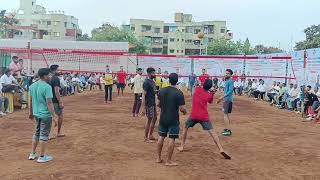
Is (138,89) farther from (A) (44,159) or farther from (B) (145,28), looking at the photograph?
(B) (145,28)

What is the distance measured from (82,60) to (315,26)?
102ft

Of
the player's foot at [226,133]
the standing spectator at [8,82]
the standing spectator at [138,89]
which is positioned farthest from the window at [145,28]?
the player's foot at [226,133]

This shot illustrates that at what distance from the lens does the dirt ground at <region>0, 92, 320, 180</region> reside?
7621mm

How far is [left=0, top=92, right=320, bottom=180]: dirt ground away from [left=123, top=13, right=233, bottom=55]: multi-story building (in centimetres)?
7003

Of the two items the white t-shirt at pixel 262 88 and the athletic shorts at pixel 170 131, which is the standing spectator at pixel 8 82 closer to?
the athletic shorts at pixel 170 131

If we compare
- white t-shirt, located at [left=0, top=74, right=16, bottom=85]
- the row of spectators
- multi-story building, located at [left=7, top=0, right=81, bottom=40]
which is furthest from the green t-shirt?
multi-story building, located at [left=7, top=0, right=81, bottom=40]

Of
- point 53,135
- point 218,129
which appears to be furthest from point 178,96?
point 218,129

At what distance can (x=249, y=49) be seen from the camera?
224 feet

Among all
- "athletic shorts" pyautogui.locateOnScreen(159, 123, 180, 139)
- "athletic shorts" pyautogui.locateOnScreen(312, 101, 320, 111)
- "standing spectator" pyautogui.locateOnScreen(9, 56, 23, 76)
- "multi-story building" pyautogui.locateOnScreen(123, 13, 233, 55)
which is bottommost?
"athletic shorts" pyautogui.locateOnScreen(312, 101, 320, 111)

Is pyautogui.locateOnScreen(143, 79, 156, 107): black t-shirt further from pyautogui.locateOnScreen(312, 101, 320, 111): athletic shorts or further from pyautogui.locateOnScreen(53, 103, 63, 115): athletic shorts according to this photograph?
pyautogui.locateOnScreen(312, 101, 320, 111): athletic shorts

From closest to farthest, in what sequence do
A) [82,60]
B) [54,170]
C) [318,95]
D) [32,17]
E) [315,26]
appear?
[54,170] → [318,95] → [82,60] → [315,26] → [32,17]

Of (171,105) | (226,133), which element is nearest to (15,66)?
(226,133)

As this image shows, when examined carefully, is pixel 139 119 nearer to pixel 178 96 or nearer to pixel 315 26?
pixel 178 96

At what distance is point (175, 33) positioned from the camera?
8456 cm
